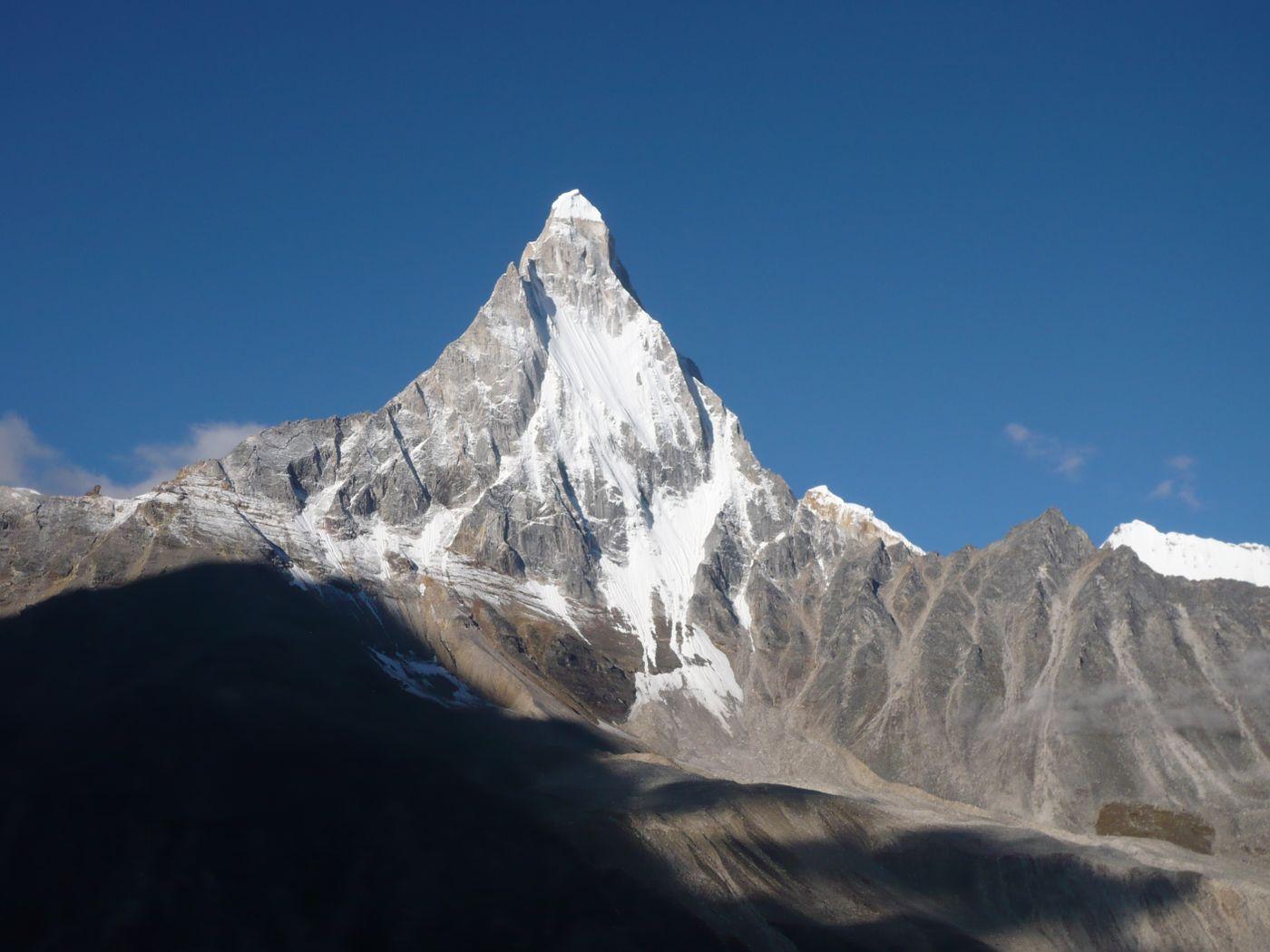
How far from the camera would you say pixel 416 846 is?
10288 cm

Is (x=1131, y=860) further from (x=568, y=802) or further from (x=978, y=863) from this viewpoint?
(x=568, y=802)

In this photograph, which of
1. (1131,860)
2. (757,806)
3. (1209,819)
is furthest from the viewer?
(1209,819)

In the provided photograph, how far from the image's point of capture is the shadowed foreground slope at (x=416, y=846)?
92.5 m

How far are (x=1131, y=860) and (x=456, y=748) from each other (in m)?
→ 76.0

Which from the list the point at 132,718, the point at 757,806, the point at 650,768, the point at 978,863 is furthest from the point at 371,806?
the point at 978,863

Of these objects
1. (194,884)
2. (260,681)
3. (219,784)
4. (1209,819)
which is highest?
(1209,819)

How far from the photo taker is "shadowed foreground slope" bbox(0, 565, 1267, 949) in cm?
9250

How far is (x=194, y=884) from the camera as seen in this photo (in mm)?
93125

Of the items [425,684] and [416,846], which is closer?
[416,846]

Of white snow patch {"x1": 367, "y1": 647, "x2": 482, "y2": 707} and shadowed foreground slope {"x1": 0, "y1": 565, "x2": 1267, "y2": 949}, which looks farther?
white snow patch {"x1": 367, "y1": 647, "x2": 482, "y2": 707}

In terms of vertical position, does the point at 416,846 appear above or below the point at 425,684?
below

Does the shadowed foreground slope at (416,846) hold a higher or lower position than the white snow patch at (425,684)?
lower

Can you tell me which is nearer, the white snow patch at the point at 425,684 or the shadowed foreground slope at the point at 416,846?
the shadowed foreground slope at the point at 416,846

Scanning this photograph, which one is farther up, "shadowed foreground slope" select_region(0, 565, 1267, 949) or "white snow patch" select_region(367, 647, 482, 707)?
"white snow patch" select_region(367, 647, 482, 707)
